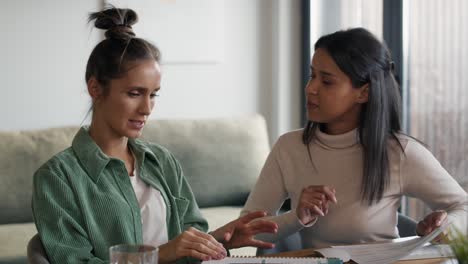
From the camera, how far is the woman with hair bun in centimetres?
169

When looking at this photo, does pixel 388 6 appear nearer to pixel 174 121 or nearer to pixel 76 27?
pixel 174 121

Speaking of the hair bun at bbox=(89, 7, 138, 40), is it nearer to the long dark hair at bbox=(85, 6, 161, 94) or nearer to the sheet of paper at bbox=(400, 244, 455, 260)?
the long dark hair at bbox=(85, 6, 161, 94)

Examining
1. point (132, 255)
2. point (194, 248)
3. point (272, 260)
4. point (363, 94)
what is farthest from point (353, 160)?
point (132, 255)

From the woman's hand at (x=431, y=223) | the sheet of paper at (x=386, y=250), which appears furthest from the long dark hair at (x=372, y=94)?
the sheet of paper at (x=386, y=250)

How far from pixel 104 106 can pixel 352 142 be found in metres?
0.77

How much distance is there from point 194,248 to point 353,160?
76 centimetres

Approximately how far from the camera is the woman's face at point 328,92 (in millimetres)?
2207

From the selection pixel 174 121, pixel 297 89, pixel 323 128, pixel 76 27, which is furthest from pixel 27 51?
pixel 323 128

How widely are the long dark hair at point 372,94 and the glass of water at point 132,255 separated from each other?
3.13 feet

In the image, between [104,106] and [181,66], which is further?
[181,66]

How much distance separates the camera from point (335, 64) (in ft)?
7.28

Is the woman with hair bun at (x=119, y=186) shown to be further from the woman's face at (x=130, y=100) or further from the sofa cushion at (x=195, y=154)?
the sofa cushion at (x=195, y=154)

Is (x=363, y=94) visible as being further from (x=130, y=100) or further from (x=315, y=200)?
(x=130, y=100)

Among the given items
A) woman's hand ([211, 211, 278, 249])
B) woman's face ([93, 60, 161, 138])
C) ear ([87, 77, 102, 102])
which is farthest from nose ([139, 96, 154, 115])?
woman's hand ([211, 211, 278, 249])
